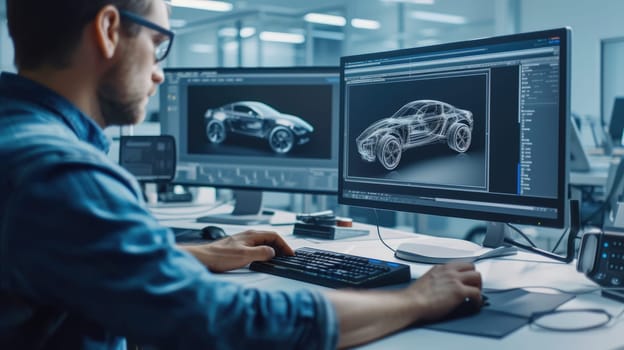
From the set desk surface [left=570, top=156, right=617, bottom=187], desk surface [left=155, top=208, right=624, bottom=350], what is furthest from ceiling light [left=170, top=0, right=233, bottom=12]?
desk surface [left=155, top=208, right=624, bottom=350]

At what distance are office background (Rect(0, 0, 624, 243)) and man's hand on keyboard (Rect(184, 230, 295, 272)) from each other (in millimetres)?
2624

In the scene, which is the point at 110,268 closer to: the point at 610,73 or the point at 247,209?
the point at 247,209

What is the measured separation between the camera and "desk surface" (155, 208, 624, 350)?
776mm

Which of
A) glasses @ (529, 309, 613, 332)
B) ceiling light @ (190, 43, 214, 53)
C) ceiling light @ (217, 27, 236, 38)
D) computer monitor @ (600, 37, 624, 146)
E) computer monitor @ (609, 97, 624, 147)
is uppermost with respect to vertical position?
ceiling light @ (190, 43, 214, 53)

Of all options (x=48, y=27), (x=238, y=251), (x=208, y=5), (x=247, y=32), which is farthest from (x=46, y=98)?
(x=208, y=5)

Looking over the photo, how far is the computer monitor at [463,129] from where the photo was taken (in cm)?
110

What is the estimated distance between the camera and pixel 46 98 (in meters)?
0.75

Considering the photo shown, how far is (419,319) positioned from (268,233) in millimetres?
508

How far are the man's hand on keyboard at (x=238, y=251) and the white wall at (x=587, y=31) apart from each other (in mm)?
4531

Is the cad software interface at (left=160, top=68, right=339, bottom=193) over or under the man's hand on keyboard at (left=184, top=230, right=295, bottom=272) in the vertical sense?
over

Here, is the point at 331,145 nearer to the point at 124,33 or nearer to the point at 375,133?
the point at 375,133

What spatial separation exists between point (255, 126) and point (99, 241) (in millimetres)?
1264

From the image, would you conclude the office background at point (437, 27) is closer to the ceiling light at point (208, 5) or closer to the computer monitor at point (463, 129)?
the ceiling light at point (208, 5)

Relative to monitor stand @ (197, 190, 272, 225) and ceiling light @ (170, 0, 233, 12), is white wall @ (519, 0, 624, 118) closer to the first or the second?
ceiling light @ (170, 0, 233, 12)
